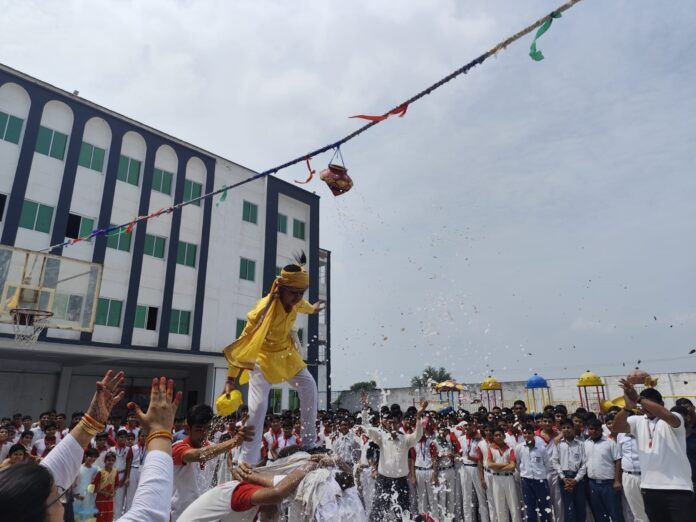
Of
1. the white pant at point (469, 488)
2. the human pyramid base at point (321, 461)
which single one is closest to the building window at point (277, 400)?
the human pyramid base at point (321, 461)

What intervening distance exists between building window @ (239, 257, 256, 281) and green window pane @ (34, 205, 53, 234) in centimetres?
898

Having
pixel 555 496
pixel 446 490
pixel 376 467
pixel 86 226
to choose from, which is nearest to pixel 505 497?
pixel 555 496

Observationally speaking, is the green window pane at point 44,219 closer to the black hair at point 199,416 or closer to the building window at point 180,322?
the building window at point 180,322

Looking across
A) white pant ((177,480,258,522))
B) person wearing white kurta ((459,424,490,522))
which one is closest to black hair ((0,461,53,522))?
white pant ((177,480,258,522))

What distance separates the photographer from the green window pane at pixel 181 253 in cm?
2283

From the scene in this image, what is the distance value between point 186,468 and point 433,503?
7691mm

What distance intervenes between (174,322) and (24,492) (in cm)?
2192

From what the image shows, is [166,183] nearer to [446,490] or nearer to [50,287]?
[50,287]

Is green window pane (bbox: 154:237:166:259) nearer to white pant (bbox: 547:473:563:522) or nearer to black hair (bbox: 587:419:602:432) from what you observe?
white pant (bbox: 547:473:563:522)

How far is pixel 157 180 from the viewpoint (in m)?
22.7

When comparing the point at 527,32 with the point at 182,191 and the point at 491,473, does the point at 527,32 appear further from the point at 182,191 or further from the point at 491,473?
the point at 182,191

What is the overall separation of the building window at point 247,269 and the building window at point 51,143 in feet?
31.2

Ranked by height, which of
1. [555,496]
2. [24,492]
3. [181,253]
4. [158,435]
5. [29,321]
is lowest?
[555,496]

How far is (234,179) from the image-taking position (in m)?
25.6
